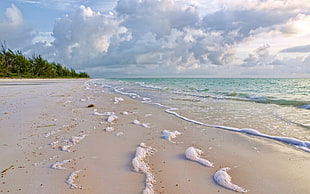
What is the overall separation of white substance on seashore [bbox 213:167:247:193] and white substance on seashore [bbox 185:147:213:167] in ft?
1.01

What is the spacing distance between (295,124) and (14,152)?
24.4 ft

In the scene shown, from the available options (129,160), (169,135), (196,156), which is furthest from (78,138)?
(196,156)

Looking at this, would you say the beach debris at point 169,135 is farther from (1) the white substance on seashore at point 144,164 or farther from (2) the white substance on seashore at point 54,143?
(2) the white substance on seashore at point 54,143

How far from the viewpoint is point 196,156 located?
3416 millimetres

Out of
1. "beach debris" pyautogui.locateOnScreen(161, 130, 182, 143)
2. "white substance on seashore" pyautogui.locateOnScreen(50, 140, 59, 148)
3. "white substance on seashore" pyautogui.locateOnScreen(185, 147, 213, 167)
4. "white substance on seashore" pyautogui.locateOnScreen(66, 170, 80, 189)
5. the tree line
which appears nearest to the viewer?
"white substance on seashore" pyautogui.locateOnScreen(66, 170, 80, 189)

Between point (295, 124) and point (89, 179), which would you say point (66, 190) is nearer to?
point (89, 179)

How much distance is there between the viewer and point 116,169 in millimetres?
2879

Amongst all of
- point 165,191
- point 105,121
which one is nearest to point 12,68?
point 105,121

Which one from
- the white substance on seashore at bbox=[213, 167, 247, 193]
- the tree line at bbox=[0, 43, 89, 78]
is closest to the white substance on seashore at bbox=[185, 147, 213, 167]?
the white substance on seashore at bbox=[213, 167, 247, 193]

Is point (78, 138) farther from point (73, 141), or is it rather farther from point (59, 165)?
point (59, 165)

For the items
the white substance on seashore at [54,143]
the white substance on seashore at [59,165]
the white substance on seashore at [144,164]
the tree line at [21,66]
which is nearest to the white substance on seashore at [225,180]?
the white substance on seashore at [144,164]

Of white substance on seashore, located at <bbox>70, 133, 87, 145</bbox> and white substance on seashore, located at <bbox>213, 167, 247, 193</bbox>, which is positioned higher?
white substance on seashore, located at <bbox>70, 133, 87, 145</bbox>

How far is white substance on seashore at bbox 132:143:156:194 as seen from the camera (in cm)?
240

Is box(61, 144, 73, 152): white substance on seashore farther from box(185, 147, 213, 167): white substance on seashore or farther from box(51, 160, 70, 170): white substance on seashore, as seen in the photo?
box(185, 147, 213, 167): white substance on seashore
